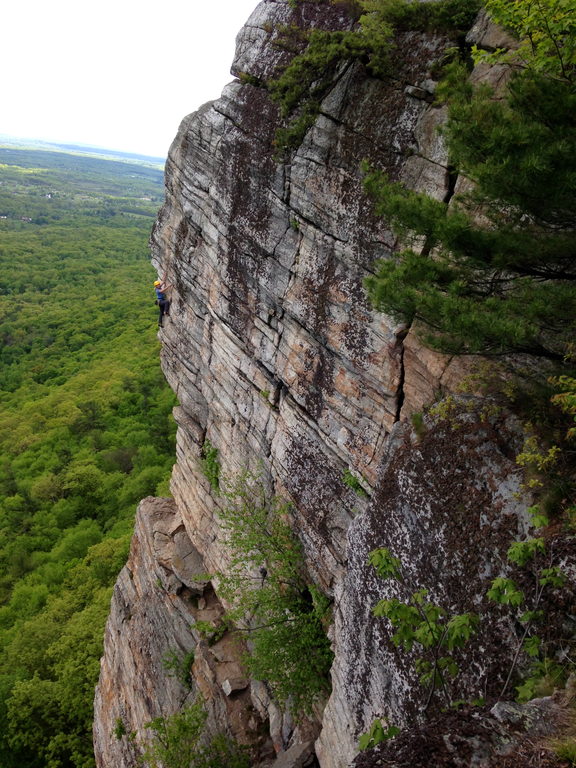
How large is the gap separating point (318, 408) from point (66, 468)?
34.4 m

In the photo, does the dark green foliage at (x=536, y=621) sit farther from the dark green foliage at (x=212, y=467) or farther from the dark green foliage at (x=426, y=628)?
the dark green foliage at (x=212, y=467)

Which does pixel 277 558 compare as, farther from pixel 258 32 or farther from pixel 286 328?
pixel 258 32

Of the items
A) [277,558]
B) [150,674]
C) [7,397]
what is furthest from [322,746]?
[7,397]

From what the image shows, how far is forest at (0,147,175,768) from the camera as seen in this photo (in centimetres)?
2186

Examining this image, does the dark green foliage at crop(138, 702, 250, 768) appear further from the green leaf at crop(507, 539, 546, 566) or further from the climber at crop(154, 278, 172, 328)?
the climber at crop(154, 278, 172, 328)

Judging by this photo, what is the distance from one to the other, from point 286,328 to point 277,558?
197 inches

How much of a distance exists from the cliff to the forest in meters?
7.11

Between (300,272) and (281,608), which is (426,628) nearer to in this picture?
(300,272)

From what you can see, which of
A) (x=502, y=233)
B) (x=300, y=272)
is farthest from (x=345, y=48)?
(x=502, y=233)

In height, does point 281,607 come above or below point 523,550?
below

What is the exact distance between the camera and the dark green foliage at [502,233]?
4.50 meters

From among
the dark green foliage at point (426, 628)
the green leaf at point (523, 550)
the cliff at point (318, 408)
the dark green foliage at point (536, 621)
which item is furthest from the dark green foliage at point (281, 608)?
the green leaf at point (523, 550)

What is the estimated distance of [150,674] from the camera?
1533 centimetres

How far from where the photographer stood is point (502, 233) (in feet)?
17.3
